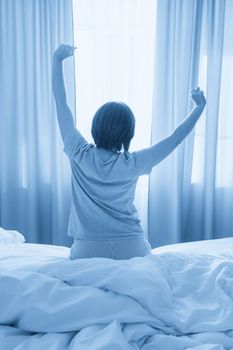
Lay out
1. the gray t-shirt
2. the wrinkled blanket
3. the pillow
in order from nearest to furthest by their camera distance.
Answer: the wrinkled blanket < the gray t-shirt < the pillow

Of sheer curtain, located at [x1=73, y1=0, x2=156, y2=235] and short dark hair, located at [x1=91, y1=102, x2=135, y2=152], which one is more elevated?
sheer curtain, located at [x1=73, y1=0, x2=156, y2=235]

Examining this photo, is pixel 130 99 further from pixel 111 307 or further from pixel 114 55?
pixel 111 307

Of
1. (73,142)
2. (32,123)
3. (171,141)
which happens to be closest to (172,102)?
(32,123)

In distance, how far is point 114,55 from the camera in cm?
263

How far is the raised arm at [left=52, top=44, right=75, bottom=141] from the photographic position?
1.43 m

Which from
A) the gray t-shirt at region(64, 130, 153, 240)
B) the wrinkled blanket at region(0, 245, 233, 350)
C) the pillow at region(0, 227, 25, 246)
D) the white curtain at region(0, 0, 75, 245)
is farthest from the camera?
the white curtain at region(0, 0, 75, 245)

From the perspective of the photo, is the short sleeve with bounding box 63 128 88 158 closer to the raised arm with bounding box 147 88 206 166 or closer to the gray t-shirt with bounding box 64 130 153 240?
the gray t-shirt with bounding box 64 130 153 240

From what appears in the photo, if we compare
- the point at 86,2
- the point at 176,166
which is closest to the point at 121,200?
the point at 176,166

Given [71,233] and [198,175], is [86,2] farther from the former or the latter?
[71,233]

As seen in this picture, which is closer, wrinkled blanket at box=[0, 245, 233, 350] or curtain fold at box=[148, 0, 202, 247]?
wrinkled blanket at box=[0, 245, 233, 350]

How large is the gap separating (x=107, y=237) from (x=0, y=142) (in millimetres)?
1559

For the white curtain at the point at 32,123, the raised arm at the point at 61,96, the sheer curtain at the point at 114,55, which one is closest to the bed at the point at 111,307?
the raised arm at the point at 61,96

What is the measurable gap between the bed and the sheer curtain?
1.66m

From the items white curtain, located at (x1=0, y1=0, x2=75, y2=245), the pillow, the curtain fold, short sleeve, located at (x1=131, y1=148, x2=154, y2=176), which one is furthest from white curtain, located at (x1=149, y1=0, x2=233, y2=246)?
short sleeve, located at (x1=131, y1=148, x2=154, y2=176)
